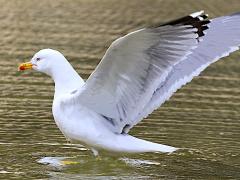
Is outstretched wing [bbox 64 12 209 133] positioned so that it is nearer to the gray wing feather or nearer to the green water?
the gray wing feather

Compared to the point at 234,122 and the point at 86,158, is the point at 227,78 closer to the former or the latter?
the point at 234,122

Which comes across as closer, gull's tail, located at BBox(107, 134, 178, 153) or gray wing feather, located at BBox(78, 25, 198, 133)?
gray wing feather, located at BBox(78, 25, 198, 133)

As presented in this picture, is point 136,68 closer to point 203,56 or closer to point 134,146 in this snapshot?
point 134,146

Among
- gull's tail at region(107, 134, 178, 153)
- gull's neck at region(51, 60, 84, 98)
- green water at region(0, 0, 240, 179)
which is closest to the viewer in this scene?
gull's tail at region(107, 134, 178, 153)

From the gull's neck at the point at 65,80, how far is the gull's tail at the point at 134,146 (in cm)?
64

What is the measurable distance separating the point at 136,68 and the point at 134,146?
860 mm

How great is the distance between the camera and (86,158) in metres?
9.94

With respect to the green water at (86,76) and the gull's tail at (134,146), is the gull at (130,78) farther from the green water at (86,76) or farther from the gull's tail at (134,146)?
the green water at (86,76)

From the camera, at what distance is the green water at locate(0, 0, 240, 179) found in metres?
9.55

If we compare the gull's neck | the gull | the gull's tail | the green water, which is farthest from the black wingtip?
the green water

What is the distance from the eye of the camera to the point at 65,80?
941 centimetres

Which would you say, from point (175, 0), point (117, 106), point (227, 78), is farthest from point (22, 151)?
point (175, 0)

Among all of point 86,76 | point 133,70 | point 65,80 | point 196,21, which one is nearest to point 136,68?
point 133,70

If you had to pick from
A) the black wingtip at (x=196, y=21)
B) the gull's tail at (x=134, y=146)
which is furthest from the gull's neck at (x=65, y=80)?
the black wingtip at (x=196, y=21)
